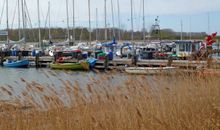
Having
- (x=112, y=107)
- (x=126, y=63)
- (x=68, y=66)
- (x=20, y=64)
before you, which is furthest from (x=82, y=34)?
(x=112, y=107)

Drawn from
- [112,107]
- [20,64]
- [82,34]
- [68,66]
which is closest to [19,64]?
[20,64]

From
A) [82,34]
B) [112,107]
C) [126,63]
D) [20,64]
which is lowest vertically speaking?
[20,64]

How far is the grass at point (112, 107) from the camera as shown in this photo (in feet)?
18.2

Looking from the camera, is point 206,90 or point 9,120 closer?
point 9,120

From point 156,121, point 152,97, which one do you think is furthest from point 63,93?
point 156,121

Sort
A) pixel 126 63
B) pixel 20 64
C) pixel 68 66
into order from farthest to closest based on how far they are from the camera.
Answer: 1. pixel 20 64
2. pixel 68 66
3. pixel 126 63

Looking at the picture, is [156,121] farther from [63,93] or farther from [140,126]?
[63,93]

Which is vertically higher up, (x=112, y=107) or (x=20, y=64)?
(x=112, y=107)

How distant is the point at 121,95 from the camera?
6.84m

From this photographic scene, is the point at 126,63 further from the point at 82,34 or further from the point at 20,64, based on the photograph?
the point at 82,34

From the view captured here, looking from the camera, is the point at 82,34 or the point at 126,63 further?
the point at 82,34

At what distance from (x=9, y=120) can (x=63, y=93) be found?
1126 mm

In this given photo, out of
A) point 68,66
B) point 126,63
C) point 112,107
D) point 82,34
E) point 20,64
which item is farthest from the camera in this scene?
point 82,34

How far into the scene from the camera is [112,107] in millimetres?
6207
